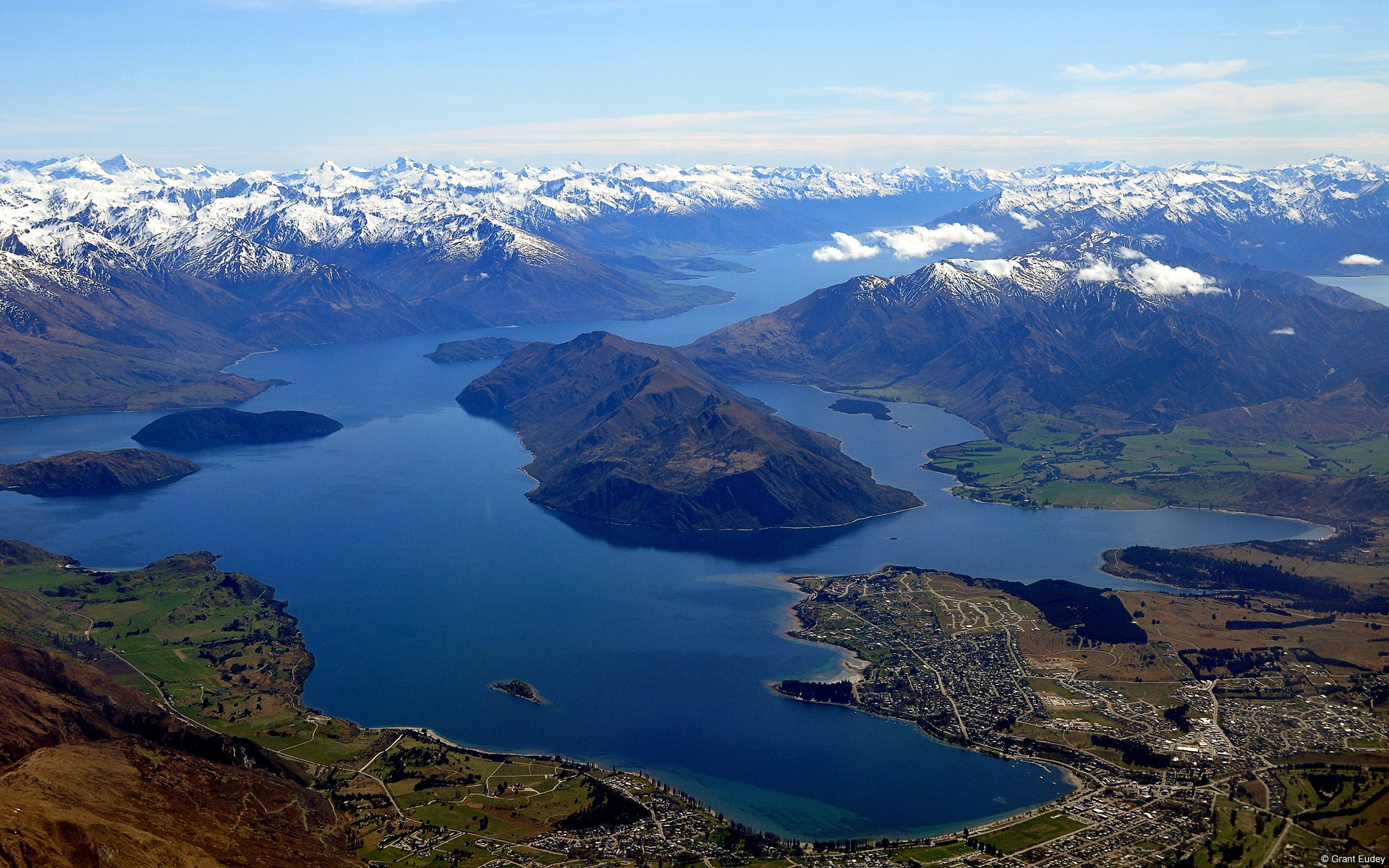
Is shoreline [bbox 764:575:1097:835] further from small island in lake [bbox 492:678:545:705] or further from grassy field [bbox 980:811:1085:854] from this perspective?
small island in lake [bbox 492:678:545:705]

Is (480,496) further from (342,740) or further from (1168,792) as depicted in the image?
(1168,792)

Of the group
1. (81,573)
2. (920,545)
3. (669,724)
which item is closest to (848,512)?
(920,545)

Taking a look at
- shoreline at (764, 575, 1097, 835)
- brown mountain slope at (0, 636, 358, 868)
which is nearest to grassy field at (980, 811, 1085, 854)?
shoreline at (764, 575, 1097, 835)

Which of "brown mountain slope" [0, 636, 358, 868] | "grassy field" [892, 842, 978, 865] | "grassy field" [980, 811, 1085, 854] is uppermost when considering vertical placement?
"brown mountain slope" [0, 636, 358, 868]

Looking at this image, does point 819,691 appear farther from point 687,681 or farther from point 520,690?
point 520,690

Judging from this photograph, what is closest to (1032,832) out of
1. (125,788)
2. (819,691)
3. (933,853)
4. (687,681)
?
(933,853)
